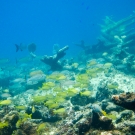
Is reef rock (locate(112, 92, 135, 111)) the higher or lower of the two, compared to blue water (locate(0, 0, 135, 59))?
lower

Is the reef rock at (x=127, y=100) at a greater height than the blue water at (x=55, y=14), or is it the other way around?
the blue water at (x=55, y=14)

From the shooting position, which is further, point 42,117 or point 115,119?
point 42,117

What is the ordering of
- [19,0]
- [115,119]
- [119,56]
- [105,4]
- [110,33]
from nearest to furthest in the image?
1. [115,119]
2. [119,56]
3. [110,33]
4. [19,0]
5. [105,4]

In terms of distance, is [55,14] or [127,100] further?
[55,14]

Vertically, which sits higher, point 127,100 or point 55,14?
point 55,14

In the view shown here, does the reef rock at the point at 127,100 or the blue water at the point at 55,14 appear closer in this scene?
the reef rock at the point at 127,100

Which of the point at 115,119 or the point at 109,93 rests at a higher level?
the point at 109,93

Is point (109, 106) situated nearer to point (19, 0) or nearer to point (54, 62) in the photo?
point (54, 62)

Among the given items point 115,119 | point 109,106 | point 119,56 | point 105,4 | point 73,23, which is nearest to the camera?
point 115,119

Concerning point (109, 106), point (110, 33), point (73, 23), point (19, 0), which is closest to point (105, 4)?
point (73, 23)

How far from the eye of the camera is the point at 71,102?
10.7 meters

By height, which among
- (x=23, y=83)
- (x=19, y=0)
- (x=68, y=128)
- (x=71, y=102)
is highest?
(x=19, y=0)

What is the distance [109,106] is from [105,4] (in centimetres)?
15943

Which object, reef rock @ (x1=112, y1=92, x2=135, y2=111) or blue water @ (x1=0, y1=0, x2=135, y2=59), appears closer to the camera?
reef rock @ (x1=112, y1=92, x2=135, y2=111)
